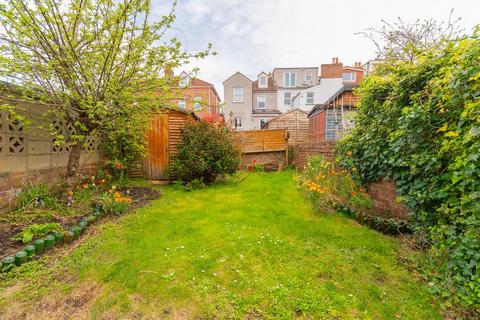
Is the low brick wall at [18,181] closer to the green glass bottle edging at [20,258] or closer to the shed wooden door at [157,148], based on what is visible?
the green glass bottle edging at [20,258]

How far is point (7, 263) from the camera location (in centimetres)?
233

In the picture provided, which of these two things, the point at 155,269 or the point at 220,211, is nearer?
the point at 155,269

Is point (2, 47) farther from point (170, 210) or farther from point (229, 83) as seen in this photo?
point (229, 83)

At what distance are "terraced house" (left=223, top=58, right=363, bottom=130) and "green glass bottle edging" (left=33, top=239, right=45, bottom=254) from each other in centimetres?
1865

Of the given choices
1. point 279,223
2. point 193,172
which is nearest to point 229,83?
point 193,172

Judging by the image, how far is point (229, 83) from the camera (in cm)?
2297

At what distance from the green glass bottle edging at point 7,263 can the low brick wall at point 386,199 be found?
5.12 meters

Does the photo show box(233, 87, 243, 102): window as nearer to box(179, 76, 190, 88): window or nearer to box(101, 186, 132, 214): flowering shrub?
box(179, 76, 190, 88): window

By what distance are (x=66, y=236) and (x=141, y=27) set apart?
3.56m

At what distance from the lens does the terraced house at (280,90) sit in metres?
22.3

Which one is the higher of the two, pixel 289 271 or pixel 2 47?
pixel 2 47

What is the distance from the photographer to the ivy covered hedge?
5.65 feet

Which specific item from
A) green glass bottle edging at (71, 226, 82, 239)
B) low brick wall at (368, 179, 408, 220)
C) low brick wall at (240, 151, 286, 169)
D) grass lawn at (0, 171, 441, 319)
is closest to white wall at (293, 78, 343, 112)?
low brick wall at (240, 151, 286, 169)

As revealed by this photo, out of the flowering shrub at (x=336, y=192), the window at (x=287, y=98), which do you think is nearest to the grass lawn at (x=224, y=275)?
the flowering shrub at (x=336, y=192)
